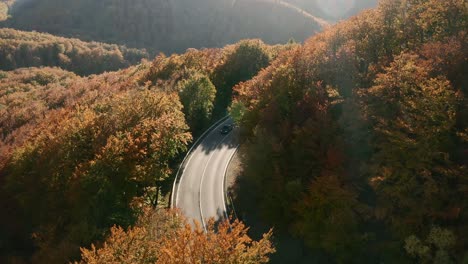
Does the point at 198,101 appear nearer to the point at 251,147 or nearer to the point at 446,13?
the point at 251,147

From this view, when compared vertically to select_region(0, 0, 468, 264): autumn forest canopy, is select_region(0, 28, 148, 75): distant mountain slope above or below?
below

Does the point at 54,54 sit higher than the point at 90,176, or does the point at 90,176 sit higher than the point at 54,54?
the point at 90,176

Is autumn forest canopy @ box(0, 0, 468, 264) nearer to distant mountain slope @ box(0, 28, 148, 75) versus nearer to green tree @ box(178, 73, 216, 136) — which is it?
green tree @ box(178, 73, 216, 136)

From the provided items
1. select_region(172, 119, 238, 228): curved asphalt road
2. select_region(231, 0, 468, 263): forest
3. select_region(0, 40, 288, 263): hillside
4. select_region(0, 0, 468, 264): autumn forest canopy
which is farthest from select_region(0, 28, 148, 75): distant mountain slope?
select_region(231, 0, 468, 263): forest

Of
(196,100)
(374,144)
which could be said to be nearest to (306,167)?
(374,144)

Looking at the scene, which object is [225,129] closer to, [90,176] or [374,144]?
[90,176]

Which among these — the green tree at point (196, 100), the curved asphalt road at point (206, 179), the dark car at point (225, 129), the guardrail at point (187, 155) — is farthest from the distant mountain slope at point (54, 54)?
the curved asphalt road at point (206, 179)

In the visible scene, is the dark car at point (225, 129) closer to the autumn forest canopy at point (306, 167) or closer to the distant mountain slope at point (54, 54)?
the autumn forest canopy at point (306, 167)
